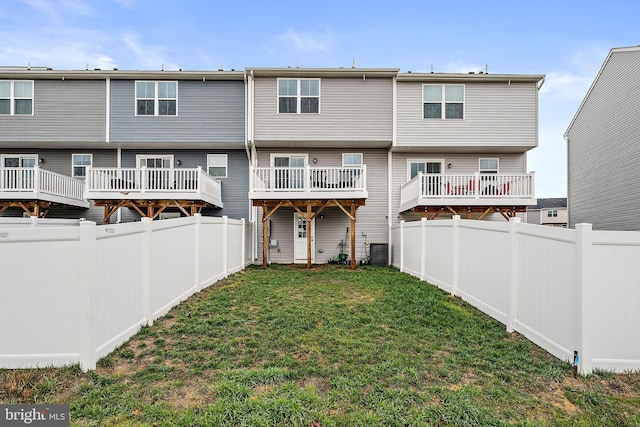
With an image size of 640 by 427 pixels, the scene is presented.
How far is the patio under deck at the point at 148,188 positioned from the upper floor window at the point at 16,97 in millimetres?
4536

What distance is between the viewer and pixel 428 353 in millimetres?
3832

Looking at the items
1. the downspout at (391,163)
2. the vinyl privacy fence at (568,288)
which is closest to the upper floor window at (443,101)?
the downspout at (391,163)

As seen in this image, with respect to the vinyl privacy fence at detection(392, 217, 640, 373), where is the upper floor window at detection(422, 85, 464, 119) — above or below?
above

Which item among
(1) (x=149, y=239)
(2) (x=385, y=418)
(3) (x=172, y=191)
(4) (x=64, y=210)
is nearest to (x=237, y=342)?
(1) (x=149, y=239)

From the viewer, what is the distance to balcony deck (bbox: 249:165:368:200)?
11.3 m

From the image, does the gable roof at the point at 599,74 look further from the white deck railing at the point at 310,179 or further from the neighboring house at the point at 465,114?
the white deck railing at the point at 310,179

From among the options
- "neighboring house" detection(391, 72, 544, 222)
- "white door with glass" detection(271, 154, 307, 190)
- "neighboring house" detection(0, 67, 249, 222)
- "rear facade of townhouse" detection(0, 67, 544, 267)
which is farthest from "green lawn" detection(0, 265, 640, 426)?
"neighboring house" detection(0, 67, 249, 222)

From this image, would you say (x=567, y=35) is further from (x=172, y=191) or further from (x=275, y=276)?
(x=172, y=191)

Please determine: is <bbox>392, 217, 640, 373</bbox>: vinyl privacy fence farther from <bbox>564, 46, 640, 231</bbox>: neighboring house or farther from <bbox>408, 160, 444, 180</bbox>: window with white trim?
<bbox>564, 46, 640, 231</bbox>: neighboring house

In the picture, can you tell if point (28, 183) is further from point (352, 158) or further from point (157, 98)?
point (352, 158)

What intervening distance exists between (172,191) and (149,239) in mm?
7604

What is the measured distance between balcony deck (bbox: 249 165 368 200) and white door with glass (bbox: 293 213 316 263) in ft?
7.80

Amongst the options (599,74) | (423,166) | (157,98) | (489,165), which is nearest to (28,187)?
(157,98)

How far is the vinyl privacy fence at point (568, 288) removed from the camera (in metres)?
3.39
